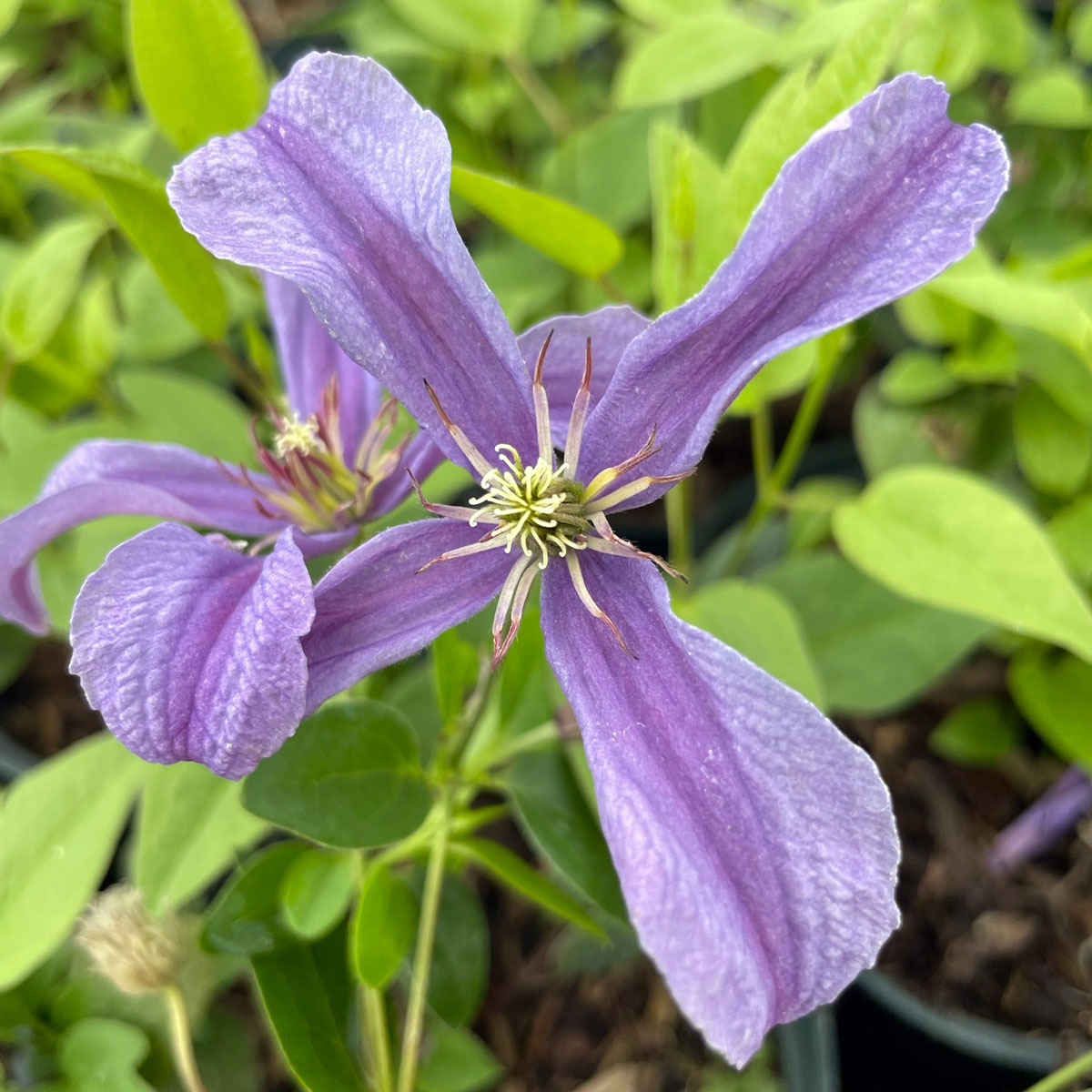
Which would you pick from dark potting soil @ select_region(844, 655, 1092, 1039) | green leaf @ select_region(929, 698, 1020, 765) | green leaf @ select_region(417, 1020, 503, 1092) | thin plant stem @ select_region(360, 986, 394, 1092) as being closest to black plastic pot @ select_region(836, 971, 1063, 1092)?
dark potting soil @ select_region(844, 655, 1092, 1039)

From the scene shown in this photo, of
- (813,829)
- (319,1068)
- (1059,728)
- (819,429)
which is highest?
(813,829)

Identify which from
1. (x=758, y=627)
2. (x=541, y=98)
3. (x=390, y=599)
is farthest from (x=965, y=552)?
(x=541, y=98)

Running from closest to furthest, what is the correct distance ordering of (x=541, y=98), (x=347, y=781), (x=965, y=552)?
(x=347, y=781) < (x=965, y=552) < (x=541, y=98)

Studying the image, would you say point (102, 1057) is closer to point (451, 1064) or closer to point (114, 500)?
point (451, 1064)

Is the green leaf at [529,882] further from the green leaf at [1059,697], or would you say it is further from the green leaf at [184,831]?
the green leaf at [1059,697]

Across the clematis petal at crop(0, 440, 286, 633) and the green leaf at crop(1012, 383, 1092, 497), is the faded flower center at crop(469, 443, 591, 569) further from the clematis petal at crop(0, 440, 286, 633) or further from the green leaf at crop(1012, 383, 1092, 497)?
the green leaf at crop(1012, 383, 1092, 497)

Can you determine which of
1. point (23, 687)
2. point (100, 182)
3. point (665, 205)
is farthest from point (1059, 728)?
point (23, 687)

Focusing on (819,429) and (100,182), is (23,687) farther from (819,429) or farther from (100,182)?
(819,429)
